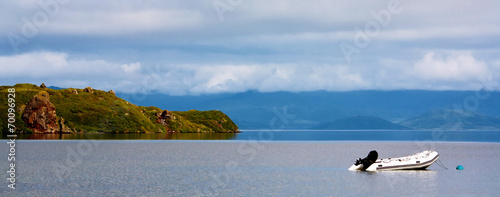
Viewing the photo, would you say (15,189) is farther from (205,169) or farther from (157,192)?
(205,169)

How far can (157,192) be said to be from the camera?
73.4 meters

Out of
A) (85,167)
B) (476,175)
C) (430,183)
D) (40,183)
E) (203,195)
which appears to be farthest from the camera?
(85,167)

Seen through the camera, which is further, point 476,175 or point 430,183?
point 476,175

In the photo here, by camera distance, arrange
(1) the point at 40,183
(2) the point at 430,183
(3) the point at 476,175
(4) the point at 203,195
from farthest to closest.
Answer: (3) the point at 476,175
(2) the point at 430,183
(1) the point at 40,183
(4) the point at 203,195

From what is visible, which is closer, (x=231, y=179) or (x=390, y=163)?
(x=231, y=179)

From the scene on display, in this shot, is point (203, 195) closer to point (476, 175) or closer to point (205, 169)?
point (205, 169)

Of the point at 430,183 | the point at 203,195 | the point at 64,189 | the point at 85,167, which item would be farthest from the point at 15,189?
the point at 430,183

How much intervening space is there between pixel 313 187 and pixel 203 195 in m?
16.6

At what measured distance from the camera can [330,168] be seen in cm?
10969

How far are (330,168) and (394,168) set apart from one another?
Result: 1240cm

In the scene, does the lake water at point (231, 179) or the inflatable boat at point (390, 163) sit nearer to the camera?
the lake water at point (231, 179)

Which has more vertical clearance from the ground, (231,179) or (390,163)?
(390,163)

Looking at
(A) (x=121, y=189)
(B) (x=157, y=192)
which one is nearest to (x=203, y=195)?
(B) (x=157, y=192)

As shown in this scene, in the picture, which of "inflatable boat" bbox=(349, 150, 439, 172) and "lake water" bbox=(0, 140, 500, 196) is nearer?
"lake water" bbox=(0, 140, 500, 196)
